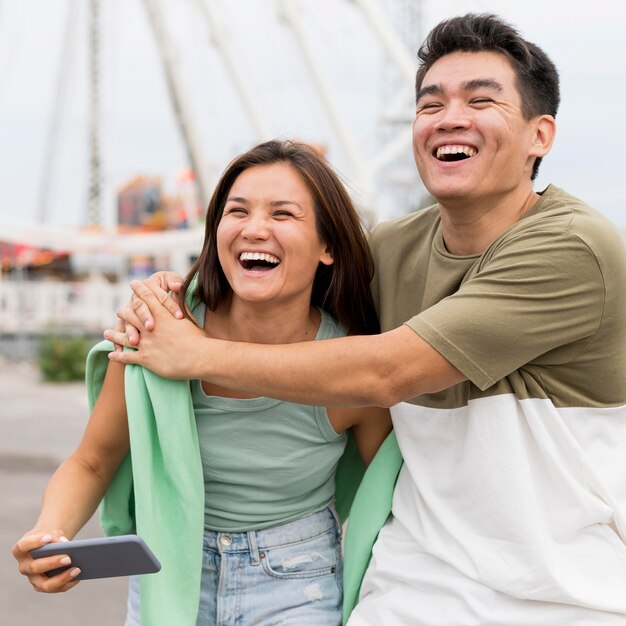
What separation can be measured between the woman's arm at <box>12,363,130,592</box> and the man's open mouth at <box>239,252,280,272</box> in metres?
0.37

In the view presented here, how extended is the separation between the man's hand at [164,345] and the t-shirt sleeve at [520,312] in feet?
1.56

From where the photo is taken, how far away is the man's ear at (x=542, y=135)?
7.08ft

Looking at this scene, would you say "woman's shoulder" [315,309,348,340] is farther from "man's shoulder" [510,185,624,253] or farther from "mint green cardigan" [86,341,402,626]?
"man's shoulder" [510,185,624,253]

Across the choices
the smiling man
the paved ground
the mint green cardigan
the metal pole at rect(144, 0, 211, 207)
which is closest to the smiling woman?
the mint green cardigan

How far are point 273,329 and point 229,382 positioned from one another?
27cm

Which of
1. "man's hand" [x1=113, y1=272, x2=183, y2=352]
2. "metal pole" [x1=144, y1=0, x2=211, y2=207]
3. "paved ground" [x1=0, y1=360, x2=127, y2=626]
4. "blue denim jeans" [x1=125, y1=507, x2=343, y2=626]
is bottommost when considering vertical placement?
"paved ground" [x1=0, y1=360, x2=127, y2=626]

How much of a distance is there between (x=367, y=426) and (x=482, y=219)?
57 cm

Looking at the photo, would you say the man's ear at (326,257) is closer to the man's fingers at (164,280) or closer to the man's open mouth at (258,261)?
the man's open mouth at (258,261)

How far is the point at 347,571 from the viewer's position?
2.21 metres

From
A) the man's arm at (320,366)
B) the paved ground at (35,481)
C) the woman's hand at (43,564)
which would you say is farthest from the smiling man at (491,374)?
the paved ground at (35,481)

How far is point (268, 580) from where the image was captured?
2.12 metres

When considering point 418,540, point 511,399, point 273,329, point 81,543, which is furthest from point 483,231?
point 81,543

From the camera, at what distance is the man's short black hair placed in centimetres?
210

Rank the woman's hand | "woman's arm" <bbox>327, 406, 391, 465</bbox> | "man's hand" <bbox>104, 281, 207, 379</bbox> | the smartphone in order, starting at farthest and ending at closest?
1. "woman's arm" <bbox>327, 406, 391, 465</bbox>
2. "man's hand" <bbox>104, 281, 207, 379</bbox>
3. the woman's hand
4. the smartphone
